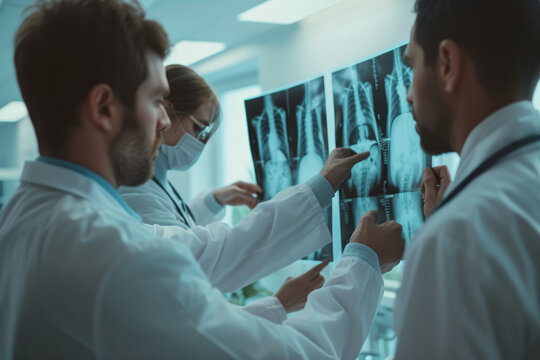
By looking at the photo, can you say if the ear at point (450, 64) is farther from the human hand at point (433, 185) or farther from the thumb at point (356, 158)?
the thumb at point (356, 158)

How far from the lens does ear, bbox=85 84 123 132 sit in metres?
0.83

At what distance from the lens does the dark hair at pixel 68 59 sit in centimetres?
83

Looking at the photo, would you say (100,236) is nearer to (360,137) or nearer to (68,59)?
(68,59)

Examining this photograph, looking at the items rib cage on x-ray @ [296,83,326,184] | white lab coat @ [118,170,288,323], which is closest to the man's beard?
white lab coat @ [118,170,288,323]

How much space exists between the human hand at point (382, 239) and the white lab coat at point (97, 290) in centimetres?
39

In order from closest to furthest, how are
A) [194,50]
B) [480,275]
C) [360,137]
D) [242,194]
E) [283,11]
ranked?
[480,275]
[360,137]
[242,194]
[283,11]
[194,50]

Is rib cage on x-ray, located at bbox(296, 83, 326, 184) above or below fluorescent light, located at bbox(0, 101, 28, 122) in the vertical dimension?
below

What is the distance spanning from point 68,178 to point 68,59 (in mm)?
201

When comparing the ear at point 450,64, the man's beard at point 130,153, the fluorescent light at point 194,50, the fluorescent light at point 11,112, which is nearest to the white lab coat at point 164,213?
the man's beard at point 130,153

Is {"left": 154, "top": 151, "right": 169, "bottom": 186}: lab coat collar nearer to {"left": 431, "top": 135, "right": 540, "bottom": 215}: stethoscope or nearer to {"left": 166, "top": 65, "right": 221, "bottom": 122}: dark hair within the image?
{"left": 166, "top": 65, "right": 221, "bottom": 122}: dark hair

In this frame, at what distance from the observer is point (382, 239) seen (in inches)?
47.3

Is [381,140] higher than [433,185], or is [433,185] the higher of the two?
[381,140]

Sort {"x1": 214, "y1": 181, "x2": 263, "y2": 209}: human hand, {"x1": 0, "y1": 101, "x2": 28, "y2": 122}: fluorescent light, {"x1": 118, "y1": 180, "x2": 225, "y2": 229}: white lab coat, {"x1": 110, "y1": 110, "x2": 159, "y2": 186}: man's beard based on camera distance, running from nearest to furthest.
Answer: {"x1": 110, "y1": 110, "x2": 159, "y2": 186}: man's beard
{"x1": 118, "y1": 180, "x2": 225, "y2": 229}: white lab coat
{"x1": 214, "y1": 181, "x2": 263, "y2": 209}: human hand
{"x1": 0, "y1": 101, "x2": 28, "y2": 122}: fluorescent light

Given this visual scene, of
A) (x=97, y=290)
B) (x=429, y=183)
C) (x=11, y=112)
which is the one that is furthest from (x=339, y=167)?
(x=11, y=112)
